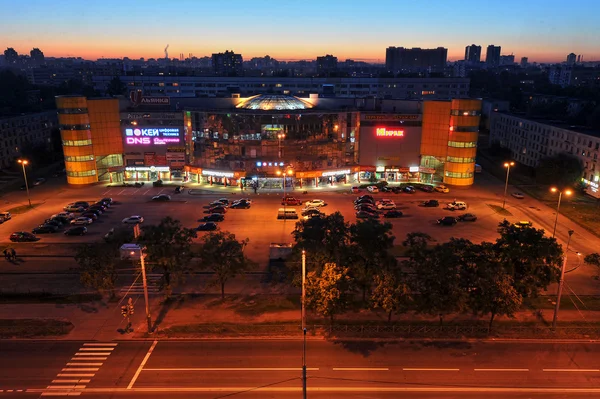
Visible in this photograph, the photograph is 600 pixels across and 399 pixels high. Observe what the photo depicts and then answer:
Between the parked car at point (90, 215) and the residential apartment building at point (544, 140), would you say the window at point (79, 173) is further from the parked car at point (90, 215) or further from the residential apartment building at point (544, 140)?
the residential apartment building at point (544, 140)

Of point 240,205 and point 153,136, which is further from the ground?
point 153,136

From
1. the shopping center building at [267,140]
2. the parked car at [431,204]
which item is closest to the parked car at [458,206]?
the parked car at [431,204]

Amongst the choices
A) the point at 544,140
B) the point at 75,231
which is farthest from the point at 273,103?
the point at 544,140

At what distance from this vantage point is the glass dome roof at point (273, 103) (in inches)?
3164

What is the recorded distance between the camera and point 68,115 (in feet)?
257

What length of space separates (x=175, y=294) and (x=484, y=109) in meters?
138

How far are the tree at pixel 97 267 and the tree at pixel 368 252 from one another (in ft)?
69.3

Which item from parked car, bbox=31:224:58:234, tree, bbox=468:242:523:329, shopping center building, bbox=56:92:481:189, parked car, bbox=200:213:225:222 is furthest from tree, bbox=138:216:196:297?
shopping center building, bbox=56:92:481:189

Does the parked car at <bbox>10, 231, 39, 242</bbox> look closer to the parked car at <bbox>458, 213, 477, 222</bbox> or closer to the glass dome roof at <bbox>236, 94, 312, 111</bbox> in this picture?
the glass dome roof at <bbox>236, 94, 312, 111</bbox>

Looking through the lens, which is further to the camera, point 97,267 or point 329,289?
point 97,267

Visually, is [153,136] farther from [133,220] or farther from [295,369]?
[295,369]

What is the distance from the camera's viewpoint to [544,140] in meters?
89.8

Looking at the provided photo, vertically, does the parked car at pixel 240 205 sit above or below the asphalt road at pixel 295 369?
above

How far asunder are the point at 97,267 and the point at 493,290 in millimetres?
32371
